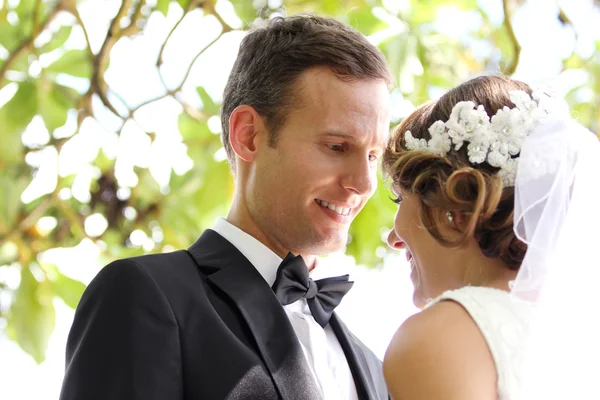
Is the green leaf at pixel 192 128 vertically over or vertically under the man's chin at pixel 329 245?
over

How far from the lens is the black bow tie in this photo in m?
2.19

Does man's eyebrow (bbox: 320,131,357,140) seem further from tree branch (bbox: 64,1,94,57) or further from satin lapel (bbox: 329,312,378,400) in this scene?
tree branch (bbox: 64,1,94,57)

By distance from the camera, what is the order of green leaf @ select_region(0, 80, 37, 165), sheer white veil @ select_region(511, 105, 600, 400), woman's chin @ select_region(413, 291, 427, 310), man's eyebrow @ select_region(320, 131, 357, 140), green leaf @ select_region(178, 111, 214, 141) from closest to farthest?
sheer white veil @ select_region(511, 105, 600, 400)
woman's chin @ select_region(413, 291, 427, 310)
man's eyebrow @ select_region(320, 131, 357, 140)
green leaf @ select_region(0, 80, 37, 165)
green leaf @ select_region(178, 111, 214, 141)

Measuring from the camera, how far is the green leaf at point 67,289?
2758 millimetres

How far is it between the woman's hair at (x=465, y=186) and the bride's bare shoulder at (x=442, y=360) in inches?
7.7

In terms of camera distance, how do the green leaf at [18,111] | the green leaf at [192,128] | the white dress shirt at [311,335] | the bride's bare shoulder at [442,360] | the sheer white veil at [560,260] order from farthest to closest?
the green leaf at [192,128], the green leaf at [18,111], the white dress shirt at [311,335], the sheer white veil at [560,260], the bride's bare shoulder at [442,360]

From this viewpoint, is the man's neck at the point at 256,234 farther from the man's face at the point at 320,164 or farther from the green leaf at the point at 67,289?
the green leaf at the point at 67,289

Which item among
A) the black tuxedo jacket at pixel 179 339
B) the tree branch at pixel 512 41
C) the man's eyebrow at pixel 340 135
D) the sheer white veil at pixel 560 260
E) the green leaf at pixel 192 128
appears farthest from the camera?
the green leaf at pixel 192 128

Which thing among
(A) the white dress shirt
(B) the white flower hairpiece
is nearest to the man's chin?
(A) the white dress shirt

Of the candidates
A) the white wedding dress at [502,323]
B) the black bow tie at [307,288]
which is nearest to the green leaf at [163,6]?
the black bow tie at [307,288]

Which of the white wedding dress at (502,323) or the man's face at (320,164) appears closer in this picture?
the white wedding dress at (502,323)

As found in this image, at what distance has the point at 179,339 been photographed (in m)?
1.87

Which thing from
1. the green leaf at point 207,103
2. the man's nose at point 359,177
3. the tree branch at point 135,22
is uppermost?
the tree branch at point 135,22

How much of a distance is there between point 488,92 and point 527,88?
3.9 inches
